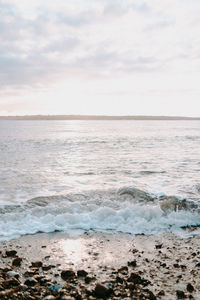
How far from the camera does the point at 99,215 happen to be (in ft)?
28.0

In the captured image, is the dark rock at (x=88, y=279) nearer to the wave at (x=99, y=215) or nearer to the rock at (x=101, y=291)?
the rock at (x=101, y=291)

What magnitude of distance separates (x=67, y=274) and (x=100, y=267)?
73cm

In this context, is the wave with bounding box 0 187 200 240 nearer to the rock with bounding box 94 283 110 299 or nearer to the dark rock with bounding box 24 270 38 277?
the dark rock with bounding box 24 270 38 277

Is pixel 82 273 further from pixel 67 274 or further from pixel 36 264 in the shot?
pixel 36 264

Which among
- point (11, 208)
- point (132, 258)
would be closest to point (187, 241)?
point (132, 258)

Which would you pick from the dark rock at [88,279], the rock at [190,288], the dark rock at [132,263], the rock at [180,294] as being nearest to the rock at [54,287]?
the dark rock at [88,279]

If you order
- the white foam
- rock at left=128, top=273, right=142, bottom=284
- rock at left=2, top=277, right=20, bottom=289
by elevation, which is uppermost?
rock at left=2, top=277, right=20, bottom=289

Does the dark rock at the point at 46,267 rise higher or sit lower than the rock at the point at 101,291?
lower

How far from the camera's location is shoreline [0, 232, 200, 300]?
4.28 meters

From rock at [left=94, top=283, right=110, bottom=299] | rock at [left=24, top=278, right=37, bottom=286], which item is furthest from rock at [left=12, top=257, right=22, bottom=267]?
rock at [left=94, top=283, right=110, bottom=299]

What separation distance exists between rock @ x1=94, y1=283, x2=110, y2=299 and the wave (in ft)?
10.6

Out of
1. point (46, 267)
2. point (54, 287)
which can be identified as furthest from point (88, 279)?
point (46, 267)

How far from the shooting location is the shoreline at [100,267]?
4.28m

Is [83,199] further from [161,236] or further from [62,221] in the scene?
[161,236]
